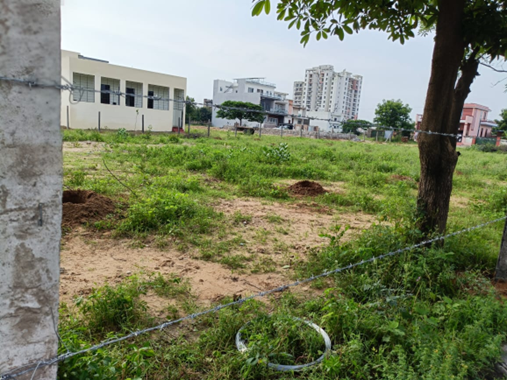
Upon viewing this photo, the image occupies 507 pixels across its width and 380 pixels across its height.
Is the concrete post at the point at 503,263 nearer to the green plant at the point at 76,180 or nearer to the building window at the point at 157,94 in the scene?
the green plant at the point at 76,180

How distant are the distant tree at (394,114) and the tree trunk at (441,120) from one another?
156 feet

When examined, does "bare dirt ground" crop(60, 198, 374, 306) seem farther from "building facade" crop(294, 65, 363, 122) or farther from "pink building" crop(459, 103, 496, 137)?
"building facade" crop(294, 65, 363, 122)

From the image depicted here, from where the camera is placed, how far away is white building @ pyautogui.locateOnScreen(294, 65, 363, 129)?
112438 millimetres

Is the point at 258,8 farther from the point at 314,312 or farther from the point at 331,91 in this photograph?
the point at 331,91

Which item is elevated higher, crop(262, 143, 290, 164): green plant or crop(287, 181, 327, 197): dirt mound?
crop(262, 143, 290, 164): green plant

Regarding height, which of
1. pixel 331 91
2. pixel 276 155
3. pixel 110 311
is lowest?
pixel 110 311

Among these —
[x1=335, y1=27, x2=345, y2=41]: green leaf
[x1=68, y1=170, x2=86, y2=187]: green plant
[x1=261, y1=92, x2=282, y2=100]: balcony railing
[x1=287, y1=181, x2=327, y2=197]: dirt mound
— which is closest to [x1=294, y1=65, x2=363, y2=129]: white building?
[x1=261, y1=92, x2=282, y2=100]: balcony railing

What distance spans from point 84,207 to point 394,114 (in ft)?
163

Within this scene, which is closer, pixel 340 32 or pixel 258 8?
pixel 258 8

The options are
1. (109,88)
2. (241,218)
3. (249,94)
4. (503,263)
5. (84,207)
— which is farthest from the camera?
(249,94)

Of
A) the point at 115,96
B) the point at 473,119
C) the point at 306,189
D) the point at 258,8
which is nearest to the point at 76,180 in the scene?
the point at 306,189

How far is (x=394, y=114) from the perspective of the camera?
5025cm

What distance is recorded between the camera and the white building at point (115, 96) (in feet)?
80.1

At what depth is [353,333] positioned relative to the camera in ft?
9.43
